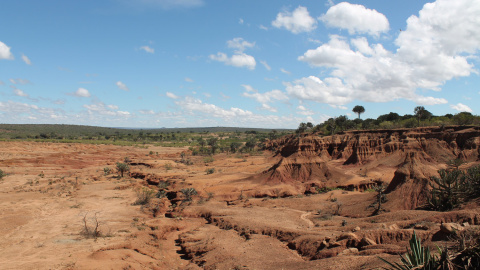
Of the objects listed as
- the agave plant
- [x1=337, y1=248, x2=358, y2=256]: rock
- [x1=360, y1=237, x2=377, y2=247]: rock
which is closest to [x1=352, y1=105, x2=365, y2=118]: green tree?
[x1=360, y1=237, x2=377, y2=247]: rock

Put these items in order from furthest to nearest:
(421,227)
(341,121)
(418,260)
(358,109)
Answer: (358,109)
(341,121)
(421,227)
(418,260)

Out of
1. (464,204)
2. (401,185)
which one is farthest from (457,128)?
(464,204)

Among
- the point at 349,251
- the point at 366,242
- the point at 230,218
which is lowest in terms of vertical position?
the point at 230,218

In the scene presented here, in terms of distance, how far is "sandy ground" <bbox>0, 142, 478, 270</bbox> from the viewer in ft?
38.7

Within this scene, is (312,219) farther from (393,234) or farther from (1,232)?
(1,232)

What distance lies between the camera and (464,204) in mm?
14734

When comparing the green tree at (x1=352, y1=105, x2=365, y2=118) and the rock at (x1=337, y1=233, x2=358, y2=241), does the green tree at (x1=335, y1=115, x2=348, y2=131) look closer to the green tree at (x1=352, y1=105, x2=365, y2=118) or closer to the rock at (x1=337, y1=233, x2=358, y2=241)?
the green tree at (x1=352, y1=105, x2=365, y2=118)

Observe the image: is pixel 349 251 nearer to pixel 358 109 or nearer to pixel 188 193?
pixel 188 193

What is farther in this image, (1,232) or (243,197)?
(243,197)

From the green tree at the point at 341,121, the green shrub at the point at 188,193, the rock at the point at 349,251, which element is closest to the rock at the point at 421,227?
the rock at the point at 349,251

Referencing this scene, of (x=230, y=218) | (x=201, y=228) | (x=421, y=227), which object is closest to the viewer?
(x=421, y=227)

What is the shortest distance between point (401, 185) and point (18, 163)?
5392 centimetres

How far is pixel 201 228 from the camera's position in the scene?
1798 centimetres

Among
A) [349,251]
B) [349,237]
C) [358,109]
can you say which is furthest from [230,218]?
[358,109]
